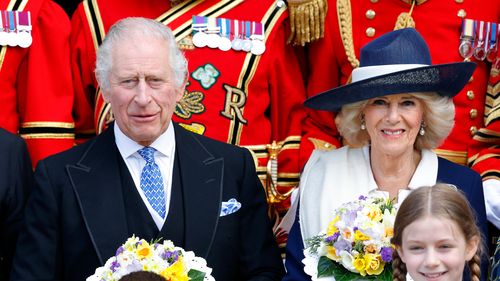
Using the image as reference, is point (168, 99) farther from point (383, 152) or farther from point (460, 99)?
point (460, 99)

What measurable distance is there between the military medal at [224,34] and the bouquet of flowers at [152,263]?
1.15 meters

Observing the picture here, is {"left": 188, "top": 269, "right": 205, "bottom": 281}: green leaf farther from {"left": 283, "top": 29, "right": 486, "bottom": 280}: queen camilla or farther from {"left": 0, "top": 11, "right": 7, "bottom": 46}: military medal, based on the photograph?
{"left": 0, "top": 11, "right": 7, "bottom": 46}: military medal

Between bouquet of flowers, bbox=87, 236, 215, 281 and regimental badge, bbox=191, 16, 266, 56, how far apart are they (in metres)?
1.15

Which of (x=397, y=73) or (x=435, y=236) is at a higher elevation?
(x=397, y=73)

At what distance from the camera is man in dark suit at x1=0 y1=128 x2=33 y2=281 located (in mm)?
3934

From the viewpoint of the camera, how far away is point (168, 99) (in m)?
3.74

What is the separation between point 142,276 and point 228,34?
5.06ft

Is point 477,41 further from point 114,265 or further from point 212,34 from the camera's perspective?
point 114,265

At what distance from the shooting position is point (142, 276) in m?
3.14

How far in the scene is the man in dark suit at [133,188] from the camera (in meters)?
3.70

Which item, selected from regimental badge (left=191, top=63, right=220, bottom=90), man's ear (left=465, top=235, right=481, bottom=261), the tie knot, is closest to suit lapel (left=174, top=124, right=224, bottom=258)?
the tie knot

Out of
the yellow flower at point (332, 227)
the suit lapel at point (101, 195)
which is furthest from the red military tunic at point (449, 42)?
the suit lapel at point (101, 195)

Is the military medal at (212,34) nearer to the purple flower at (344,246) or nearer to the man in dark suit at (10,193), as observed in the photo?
the man in dark suit at (10,193)

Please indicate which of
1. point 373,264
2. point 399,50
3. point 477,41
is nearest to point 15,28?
point 399,50
